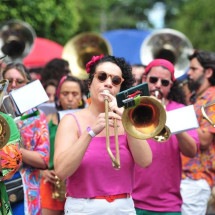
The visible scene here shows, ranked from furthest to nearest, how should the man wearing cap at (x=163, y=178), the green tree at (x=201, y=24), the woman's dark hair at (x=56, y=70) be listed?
1. the green tree at (x=201, y=24)
2. the woman's dark hair at (x=56, y=70)
3. the man wearing cap at (x=163, y=178)

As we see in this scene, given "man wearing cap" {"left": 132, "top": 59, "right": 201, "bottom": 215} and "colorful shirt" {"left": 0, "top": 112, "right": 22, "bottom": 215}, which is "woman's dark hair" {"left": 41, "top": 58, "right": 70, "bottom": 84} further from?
"colorful shirt" {"left": 0, "top": 112, "right": 22, "bottom": 215}

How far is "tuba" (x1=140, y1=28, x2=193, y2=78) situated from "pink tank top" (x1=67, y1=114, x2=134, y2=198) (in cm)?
445

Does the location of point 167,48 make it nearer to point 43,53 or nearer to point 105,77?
point 105,77

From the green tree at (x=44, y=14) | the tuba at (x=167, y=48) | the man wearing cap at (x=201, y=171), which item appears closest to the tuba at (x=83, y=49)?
the tuba at (x=167, y=48)

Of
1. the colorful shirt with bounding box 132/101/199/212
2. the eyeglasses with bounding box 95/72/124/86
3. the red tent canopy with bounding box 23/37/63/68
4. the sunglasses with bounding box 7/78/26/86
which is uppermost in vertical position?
the red tent canopy with bounding box 23/37/63/68

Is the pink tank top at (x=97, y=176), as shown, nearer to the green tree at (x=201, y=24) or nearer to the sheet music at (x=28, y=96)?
the sheet music at (x=28, y=96)

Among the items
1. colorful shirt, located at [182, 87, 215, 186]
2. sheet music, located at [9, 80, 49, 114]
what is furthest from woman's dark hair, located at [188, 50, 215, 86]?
sheet music, located at [9, 80, 49, 114]

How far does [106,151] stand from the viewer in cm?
442

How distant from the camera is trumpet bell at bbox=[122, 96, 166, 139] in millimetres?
4223

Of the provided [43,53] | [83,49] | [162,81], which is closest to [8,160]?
[162,81]

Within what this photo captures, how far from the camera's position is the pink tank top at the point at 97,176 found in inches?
172

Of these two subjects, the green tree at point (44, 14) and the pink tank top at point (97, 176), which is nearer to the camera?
the pink tank top at point (97, 176)

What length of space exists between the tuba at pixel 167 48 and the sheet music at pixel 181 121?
3594 mm

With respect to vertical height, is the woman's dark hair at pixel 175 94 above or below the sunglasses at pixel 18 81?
below
